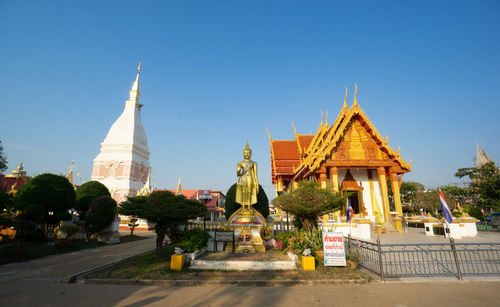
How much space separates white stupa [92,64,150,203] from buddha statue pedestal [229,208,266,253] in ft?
94.0

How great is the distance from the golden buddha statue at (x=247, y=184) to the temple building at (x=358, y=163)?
6451 millimetres

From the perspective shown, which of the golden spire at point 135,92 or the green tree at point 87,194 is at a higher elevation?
the golden spire at point 135,92

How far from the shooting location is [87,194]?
18453mm

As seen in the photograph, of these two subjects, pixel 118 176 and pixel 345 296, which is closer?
pixel 345 296

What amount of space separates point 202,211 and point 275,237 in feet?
14.4

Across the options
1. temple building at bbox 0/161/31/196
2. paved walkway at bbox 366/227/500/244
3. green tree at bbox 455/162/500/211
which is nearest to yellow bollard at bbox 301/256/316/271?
paved walkway at bbox 366/227/500/244

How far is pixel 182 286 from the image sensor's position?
5723 mm

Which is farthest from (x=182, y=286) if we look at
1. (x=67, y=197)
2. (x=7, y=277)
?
(x=67, y=197)

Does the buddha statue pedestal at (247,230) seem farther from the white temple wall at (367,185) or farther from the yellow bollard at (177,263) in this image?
the white temple wall at (367,185)

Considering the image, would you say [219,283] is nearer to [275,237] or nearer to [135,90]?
[275,237]

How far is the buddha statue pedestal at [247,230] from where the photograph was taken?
9.43 meters

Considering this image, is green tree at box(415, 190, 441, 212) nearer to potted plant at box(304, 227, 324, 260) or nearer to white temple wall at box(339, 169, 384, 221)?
white temple wall at box(339, 169, 384, 221)

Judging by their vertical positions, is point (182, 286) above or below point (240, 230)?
below

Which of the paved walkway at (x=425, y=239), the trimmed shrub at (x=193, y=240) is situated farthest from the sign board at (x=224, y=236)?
the paved walkway at (x=425, y=239)
